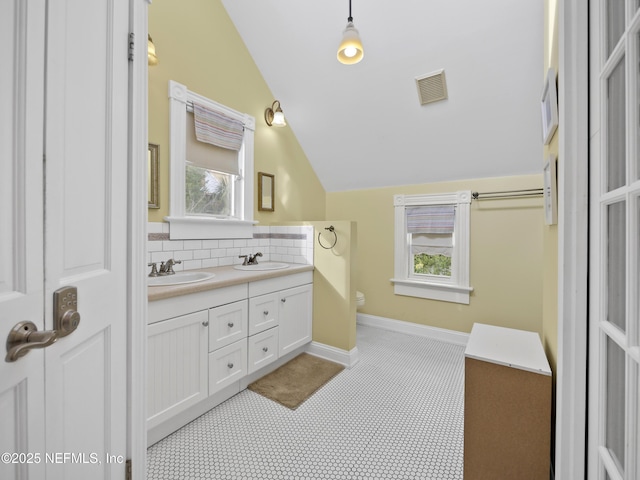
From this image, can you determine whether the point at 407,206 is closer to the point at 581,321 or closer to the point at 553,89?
the point at 553,89

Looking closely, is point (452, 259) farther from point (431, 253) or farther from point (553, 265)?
point (553, 265)

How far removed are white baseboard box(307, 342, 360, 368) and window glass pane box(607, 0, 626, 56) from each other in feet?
7.95

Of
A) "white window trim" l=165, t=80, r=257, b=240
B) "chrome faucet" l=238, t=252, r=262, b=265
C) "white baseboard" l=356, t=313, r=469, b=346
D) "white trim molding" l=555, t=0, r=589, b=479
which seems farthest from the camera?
"white baseboard" l=356, t=313, r=469, b=346

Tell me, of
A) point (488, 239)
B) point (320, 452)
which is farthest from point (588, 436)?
point (488, 239)

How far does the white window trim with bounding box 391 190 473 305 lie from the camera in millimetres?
3016

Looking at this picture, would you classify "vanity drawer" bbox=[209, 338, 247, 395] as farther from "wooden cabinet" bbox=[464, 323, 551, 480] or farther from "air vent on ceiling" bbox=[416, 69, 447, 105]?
"air vent on ceiling" bbox=[416, 69, 447, 105]

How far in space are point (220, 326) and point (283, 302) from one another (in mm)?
626

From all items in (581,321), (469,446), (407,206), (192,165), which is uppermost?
(192,165)

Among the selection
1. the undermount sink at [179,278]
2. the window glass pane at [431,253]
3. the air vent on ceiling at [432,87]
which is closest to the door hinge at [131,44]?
the undermount sink at [179,278]

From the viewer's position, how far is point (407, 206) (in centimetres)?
338

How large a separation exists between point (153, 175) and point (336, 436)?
2189mm

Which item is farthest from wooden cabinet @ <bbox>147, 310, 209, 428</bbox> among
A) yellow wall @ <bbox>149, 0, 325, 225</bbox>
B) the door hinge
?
the door hinge

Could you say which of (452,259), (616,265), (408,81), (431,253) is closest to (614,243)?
(616,265)

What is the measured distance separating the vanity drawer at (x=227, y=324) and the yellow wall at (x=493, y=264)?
208 centimetres
